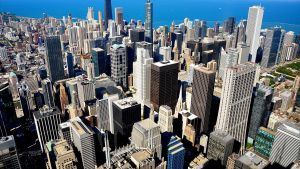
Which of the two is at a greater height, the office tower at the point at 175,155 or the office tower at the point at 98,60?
the office tower at the point at 98,60

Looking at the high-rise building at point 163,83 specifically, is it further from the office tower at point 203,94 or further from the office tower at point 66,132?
the office tower at point 66,132

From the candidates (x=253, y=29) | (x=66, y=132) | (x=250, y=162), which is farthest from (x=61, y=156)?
(x=253, y=29)

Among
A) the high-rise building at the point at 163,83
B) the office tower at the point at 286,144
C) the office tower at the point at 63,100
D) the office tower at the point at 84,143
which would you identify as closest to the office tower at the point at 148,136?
the office tower at the point at 84,143

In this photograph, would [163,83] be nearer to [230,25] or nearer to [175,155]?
[175,155]

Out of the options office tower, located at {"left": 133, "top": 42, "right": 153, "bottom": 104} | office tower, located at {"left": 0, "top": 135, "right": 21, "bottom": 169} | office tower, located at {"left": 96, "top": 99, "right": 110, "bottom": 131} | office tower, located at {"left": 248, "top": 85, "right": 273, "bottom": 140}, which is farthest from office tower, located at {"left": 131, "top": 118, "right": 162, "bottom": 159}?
office tower, located at {"left": 248, "top": 85, "right": 273, "bottom": 140}

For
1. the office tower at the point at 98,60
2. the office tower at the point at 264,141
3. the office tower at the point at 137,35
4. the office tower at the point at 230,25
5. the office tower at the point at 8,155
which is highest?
the office tower at the point at 230,25

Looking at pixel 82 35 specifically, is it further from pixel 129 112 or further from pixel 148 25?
pixel 129 112

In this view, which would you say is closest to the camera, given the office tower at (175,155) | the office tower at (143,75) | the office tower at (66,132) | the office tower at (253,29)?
the office tower at (175,155)

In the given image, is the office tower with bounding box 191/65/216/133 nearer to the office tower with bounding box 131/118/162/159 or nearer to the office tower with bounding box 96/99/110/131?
the office tower with bounding box 131/118/162/159
